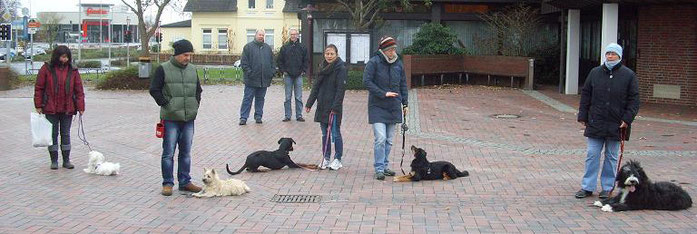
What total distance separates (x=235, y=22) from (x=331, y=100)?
53790mm

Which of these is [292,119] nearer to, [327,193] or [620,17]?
[327,193]

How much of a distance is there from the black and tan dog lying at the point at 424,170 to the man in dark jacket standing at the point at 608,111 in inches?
61.0

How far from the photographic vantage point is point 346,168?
10430 millimetres

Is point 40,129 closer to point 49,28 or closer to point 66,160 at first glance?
point 66,160

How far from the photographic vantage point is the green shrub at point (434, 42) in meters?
25.8

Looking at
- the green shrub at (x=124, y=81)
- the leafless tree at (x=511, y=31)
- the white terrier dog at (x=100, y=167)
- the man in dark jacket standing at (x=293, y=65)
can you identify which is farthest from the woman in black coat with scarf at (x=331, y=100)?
the leafless tree at (x=511, y=31)

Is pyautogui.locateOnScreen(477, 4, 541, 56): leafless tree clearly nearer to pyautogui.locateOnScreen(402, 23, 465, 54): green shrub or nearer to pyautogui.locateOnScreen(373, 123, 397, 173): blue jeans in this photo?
pyautogui.locateOnScreen(402, 23, 465, 54): green shrub

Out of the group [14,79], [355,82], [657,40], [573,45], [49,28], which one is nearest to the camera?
[657,40]

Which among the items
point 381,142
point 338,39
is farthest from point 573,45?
point 381,142

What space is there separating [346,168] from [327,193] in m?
1.65

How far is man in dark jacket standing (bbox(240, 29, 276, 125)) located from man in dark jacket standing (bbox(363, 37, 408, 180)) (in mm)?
5822

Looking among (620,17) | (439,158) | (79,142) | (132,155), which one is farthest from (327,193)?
(620,17)

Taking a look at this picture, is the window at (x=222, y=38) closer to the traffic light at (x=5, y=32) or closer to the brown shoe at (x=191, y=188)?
the traffic light at (x=5, y=32)

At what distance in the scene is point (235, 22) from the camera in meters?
63.0
